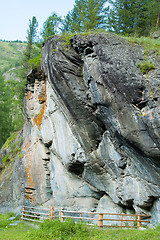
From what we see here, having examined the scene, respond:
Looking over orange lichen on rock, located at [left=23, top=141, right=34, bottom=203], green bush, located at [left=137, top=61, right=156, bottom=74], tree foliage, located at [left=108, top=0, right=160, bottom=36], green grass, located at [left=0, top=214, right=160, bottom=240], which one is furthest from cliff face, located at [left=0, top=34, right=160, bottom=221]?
tree foliage, located at [left=108, top=0, right=160, bottom=36]

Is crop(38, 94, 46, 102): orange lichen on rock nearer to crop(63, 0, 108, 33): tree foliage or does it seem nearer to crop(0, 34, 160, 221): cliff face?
crop(0, 34, 160, 221): cliff face

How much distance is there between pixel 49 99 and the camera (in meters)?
16.0

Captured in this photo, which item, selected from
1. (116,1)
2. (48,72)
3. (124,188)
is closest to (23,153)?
(48,72)

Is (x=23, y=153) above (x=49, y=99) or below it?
below

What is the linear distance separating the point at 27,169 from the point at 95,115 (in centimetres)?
791

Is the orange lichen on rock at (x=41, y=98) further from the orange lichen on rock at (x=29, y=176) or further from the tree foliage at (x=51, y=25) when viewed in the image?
the tree foliage at (x=51, y=25)

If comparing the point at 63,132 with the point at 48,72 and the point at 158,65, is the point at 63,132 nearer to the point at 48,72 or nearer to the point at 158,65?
the point at 48,72

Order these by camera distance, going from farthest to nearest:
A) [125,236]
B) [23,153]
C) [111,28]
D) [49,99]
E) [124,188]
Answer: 1. [111,28]
2. [23,153]
3. [49,99]
4. [124,188]
5. [125,236]

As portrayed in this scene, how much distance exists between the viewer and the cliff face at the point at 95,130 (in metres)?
10.2

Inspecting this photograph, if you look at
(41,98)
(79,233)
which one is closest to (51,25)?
(41,98)

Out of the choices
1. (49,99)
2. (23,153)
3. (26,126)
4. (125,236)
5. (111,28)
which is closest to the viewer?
(125,236)

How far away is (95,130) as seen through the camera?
13.1 metres

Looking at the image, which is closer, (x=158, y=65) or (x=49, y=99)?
(x=158, y=65)

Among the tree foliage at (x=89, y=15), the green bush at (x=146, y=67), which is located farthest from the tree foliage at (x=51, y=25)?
the green bush at (x=146, y=67)
